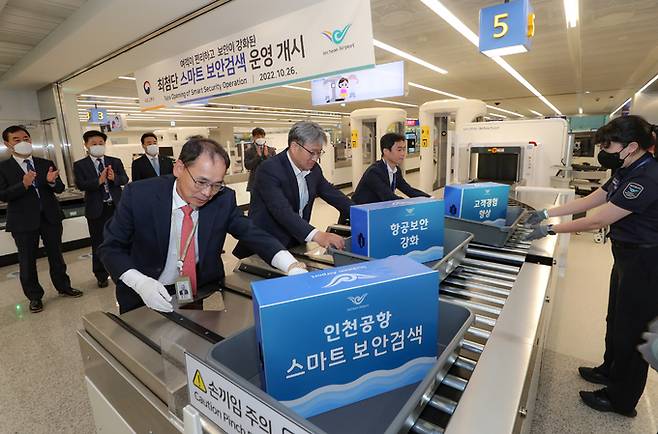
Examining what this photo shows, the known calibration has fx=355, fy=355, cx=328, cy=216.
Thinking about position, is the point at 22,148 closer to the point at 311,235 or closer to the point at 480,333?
the point at 311,235

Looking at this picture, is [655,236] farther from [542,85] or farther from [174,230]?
[542,85]

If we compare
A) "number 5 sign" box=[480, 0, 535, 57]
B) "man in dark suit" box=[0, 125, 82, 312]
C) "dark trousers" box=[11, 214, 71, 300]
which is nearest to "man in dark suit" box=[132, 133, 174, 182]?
"man in dark suit" box=[0, 125, 82, 312]

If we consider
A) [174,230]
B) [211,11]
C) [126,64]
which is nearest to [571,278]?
[174,230]

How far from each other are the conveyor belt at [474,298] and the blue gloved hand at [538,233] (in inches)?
2.0

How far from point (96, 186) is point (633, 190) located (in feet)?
16.3

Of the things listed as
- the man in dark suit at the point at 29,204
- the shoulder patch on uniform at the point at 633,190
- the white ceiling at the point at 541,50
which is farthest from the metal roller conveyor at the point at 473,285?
the man in dark suit at the point at 29,204

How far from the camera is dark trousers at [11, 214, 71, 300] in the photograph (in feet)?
12.2

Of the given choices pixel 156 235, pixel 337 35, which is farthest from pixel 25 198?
pixel 337 35

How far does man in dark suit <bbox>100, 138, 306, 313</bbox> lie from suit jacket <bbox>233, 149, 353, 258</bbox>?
392mm

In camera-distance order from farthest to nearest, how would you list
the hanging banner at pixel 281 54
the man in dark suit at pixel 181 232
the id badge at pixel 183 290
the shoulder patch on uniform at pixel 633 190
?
the hanging banner at pixel 281 54 < the shoulder patch on uniform at pixel 633 190 < the man in dark suit at pixel 181 232 < the id badge at pixel 183 290

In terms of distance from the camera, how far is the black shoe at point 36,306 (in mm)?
3691

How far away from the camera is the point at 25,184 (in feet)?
11.7

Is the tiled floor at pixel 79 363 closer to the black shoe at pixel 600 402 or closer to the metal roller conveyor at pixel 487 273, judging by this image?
the black shoe at pixel 600 402

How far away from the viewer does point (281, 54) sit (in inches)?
139
